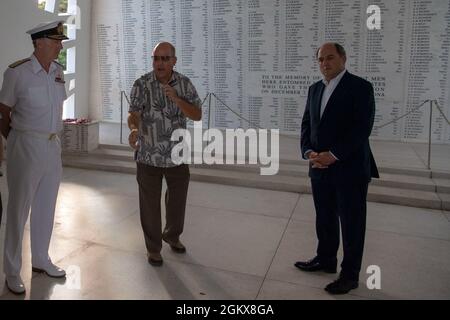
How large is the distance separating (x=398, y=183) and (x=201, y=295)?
3472mm

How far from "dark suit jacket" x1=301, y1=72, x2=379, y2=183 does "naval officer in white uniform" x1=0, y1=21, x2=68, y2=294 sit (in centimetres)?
179

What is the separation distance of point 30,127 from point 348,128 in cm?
205

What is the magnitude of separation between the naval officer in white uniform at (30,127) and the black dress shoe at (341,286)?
2043 mm

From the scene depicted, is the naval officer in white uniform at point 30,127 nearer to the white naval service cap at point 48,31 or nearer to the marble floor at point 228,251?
the white naval service cap at point 48,31

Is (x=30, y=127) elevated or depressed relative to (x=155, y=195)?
elevated

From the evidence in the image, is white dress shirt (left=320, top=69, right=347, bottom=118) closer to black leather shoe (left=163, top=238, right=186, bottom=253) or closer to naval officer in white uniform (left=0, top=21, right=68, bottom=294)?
black leather shoe (left=163, top=238, right=186, bottom=253)

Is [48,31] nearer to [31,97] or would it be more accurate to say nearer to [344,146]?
[31,97]

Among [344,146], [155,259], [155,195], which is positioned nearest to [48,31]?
[155,195]

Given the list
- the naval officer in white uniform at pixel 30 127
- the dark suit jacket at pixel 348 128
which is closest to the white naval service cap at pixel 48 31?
the naval officer in white uniform at pixel 30 127

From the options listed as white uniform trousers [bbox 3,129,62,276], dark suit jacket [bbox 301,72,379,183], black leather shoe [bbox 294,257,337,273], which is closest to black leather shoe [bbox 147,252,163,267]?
white uniform trousers [bbox 3,129,62,276]

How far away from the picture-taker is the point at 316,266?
3.21 metres

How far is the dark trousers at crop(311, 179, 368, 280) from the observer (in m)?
2.77

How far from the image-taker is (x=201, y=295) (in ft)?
9.23
